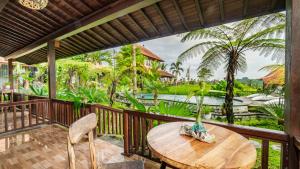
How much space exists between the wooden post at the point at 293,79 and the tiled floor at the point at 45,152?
5.77 ft

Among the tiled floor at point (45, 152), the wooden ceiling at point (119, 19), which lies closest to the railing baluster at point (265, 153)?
the tiled floor at point (45, 152)

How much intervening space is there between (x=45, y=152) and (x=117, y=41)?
317cm

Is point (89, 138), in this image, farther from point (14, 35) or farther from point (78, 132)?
point (14, 35)

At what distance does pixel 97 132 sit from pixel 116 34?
253 cm

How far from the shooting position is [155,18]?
3424 millimetres

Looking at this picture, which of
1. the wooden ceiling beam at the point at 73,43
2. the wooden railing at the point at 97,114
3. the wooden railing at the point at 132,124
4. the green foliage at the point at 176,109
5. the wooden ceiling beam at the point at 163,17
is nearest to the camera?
the wooden railing at the point at 132,124

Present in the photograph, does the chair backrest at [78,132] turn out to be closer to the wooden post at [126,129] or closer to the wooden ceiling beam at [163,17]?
the wooden post at [126,129]

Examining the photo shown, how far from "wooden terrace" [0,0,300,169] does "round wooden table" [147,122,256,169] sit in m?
0.55

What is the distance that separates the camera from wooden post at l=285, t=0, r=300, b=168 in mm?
1511

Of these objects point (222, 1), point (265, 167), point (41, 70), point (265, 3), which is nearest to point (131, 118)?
point (265, 167)

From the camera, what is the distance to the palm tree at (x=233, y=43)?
13.3ft

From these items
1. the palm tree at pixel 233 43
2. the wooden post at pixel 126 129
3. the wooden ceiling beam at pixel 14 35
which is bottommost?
the wooden post at pixel 126 129

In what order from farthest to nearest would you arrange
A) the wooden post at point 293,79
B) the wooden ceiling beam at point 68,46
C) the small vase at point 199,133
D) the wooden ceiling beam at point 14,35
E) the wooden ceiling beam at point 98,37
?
the wooden ceiling beam at point 68,46 → the wooden ceiling beam at point 14,35 → the wooden ceiling beam at point 98,37 → the wooden post at point 293,79 → the small vase at point 199,133

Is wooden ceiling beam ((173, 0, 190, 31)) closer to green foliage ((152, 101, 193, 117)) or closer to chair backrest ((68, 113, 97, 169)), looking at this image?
green foliage ((152, 101, 193, 117))
